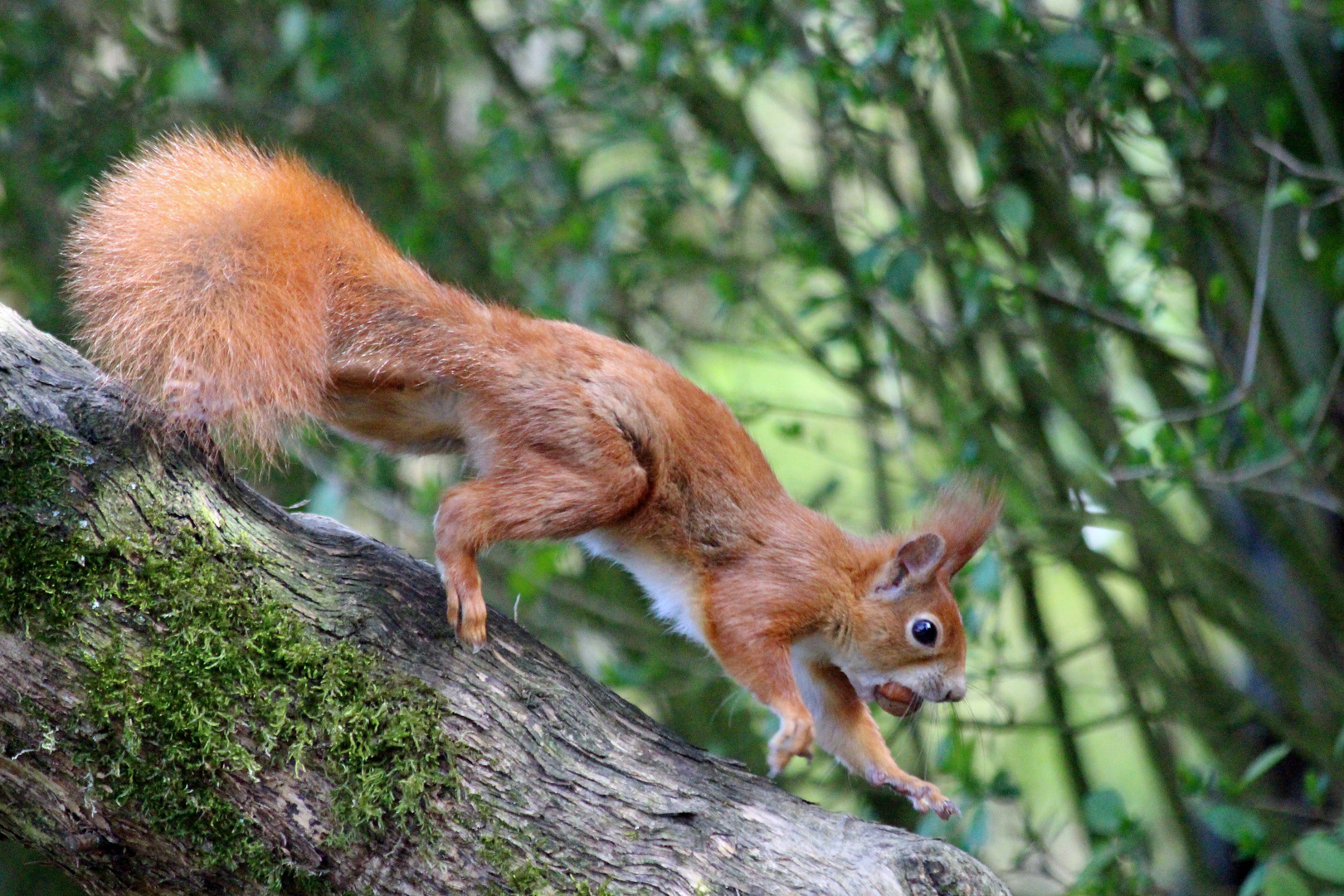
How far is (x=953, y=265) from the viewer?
441cm

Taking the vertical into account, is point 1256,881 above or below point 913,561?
below

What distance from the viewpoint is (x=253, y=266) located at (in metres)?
2.40

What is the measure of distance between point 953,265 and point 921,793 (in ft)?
6.92

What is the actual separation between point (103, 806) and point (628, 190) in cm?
342

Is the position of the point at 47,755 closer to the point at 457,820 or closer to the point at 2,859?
the point at 457,820

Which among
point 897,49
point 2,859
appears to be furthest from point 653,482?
point 2,859

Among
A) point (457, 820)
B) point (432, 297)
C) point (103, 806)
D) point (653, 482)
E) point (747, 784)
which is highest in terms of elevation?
point (432, 297)

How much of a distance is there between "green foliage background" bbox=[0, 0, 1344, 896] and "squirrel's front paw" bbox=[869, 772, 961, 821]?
0.47 meters

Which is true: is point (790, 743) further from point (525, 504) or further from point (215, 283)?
point (215, 283)

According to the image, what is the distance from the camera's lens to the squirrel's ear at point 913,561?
3.07 m

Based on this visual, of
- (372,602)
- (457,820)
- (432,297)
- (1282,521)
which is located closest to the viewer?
(457,820)

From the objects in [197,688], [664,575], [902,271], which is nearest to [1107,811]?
[664,575]

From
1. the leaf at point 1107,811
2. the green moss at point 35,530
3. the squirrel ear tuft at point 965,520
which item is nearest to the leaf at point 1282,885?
the leaf at point 1107,811

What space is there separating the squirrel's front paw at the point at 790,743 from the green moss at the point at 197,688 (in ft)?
2.53
